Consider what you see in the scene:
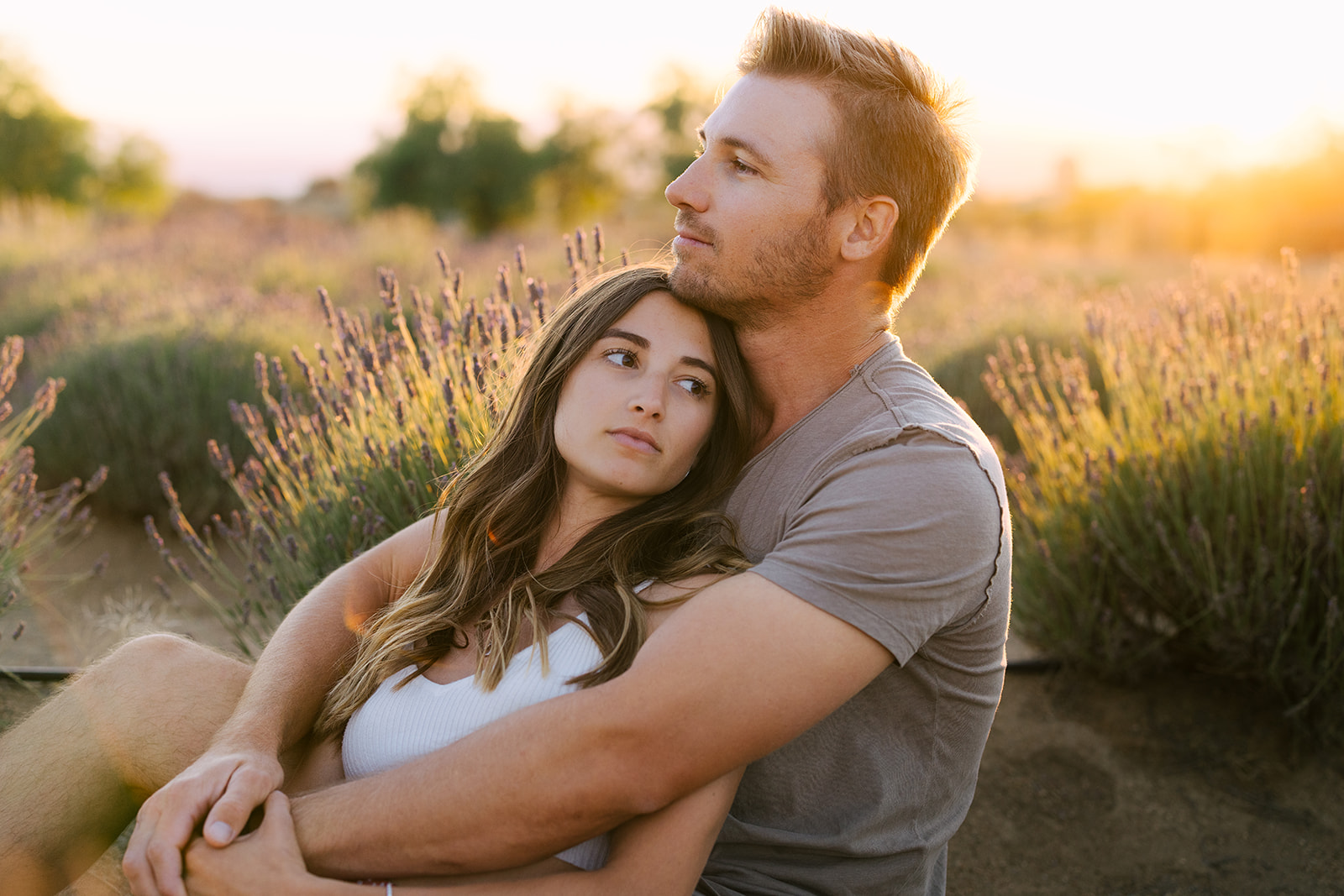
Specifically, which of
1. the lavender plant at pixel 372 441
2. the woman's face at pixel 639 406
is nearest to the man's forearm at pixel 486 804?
the woman's face at pixel 639 406

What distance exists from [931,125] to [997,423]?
14.1 ft

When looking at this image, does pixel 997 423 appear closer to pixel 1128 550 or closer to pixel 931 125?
pixel 1128 550

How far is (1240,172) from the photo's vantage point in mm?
26594

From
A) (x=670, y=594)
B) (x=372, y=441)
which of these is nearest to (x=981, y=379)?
(x=372, y=441)

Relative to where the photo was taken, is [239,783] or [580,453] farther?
[580,453]

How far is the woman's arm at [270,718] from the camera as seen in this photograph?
156cm

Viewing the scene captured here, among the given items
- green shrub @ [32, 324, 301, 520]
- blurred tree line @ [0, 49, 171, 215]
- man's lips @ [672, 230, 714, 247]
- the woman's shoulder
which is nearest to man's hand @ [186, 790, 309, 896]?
the woman's shoulder

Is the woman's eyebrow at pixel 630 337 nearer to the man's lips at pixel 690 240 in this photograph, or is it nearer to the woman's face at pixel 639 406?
the woman's face at pixel 639 406

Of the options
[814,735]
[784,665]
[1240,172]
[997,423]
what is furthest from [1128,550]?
[1240,172]

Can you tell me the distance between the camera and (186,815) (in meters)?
1.58

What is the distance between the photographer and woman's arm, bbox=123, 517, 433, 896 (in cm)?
156

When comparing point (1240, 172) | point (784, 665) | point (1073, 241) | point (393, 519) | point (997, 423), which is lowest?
point (1073, 241)

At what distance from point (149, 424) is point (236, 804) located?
4856mm

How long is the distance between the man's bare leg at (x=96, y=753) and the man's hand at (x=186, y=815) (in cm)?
29
